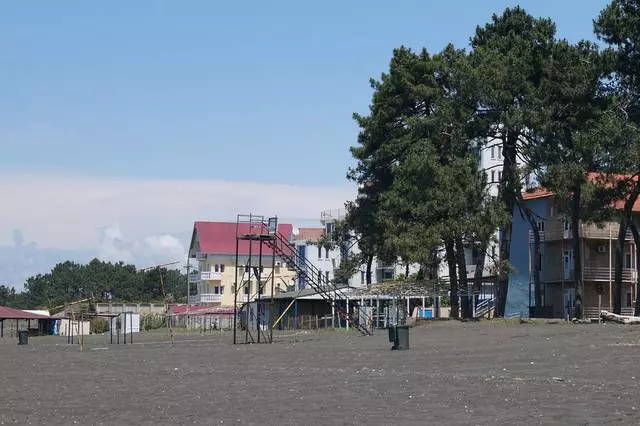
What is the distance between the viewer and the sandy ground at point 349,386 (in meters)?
17.8

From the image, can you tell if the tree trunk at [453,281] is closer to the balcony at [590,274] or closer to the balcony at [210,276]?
the balcony at [590,274]

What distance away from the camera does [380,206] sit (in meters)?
72.2

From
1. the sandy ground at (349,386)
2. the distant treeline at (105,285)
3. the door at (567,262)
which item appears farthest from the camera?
the distant treeline at (105,285)

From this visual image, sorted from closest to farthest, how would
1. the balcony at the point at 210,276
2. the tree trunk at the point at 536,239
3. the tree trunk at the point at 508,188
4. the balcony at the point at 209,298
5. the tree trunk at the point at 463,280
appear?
the tree trunk at the point at 508,188
the tree trunk at the point at 463,280
the tree trunk at the point at 536,239
the balcony at the point at 209,298
the balcony at the point at 210,276

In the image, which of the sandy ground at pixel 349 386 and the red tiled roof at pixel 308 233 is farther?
the red tiled roof at pixel 308 233

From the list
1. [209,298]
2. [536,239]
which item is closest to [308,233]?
[209,298]

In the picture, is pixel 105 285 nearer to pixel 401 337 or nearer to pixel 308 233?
pixel 308 233

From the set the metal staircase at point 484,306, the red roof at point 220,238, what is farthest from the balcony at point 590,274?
the red roof at point 220,238

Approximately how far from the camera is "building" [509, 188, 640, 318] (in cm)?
7800

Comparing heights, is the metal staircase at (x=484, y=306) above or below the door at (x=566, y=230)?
below

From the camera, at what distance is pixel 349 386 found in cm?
2364

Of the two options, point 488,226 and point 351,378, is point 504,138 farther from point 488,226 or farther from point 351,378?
point 351,378

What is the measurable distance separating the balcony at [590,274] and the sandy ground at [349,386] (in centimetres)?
3735

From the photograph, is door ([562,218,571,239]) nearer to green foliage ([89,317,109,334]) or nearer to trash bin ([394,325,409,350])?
trash bin ([394,325,409,350])
